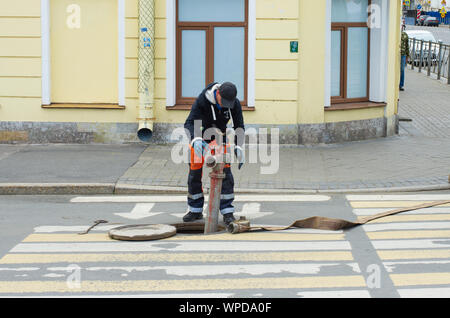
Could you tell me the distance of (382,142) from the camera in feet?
53.1

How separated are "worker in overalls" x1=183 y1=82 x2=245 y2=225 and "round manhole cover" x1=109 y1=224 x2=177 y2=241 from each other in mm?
690

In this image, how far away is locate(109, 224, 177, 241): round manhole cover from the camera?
8695 mm

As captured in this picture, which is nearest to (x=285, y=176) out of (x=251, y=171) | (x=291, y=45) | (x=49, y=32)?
(x=251, y=171)

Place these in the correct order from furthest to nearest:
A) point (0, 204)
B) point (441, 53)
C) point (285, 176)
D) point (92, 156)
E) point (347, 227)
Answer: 1. point (441, 53)
2. point (92, 156)
3. point (285, 176)
4. point (0, 204)
5. point (347, 227)

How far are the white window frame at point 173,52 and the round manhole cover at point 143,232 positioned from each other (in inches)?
256

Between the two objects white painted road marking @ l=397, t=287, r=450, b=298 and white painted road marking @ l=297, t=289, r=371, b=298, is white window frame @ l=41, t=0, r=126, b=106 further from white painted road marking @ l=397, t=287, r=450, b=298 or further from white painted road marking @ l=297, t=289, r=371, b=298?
white painted road marking @ l=397, t=287, r=450, b=298

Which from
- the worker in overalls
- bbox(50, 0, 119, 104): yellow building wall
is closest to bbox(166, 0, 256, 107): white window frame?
bbox(50, 0, 119, 104): yellow building wall

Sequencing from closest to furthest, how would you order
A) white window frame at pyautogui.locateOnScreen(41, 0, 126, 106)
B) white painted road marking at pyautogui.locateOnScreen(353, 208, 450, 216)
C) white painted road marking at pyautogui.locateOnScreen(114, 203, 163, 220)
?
white painted road marking at pyautogui.locateOnScreen(353, 208, 450, 216)
white painted road marking at pyautogui.locateOnScreen(114, 203, 163, 220)
white window frame at pyautogui.locateOnScreen(41, 0, 126, 106)

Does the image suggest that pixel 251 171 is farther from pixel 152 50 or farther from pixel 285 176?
pixel 152 50

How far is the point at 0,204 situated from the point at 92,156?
10.9 ft

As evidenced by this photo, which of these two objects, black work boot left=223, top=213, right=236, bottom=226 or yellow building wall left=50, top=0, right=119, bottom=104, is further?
yellow building wall left=50, top=0, right=119, bottom=104

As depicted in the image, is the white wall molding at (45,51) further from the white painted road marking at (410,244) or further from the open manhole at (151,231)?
the white painted road marking at (410,244)

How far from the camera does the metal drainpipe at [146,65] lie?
15.1 m

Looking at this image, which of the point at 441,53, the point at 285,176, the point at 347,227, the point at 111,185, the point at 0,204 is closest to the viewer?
the point at 347,227
